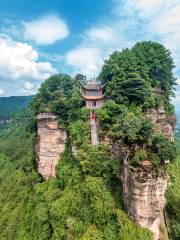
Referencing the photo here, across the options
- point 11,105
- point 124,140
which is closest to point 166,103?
point 124,140

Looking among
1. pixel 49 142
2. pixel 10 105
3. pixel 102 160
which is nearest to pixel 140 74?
pixel 102 160

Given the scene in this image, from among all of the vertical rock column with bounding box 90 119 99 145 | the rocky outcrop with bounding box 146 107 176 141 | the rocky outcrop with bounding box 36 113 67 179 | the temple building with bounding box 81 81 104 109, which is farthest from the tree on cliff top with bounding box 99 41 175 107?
the rocky outcrop with bounding box 36 113 67 179

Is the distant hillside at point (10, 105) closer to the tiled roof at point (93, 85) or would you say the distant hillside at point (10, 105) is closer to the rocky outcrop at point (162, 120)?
the tiled roof at point (93, 85)

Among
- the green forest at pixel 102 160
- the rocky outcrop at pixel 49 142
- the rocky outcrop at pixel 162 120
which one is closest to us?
the green forest at pixel 102 160

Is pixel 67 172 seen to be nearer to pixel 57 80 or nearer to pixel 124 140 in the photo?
pixel 124 140

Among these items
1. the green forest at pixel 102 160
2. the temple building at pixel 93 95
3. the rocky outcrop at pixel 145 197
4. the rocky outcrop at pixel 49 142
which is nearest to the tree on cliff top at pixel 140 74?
the green forest at pixel 102 160

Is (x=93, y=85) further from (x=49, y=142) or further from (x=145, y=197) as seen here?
(x=145, y=197)
